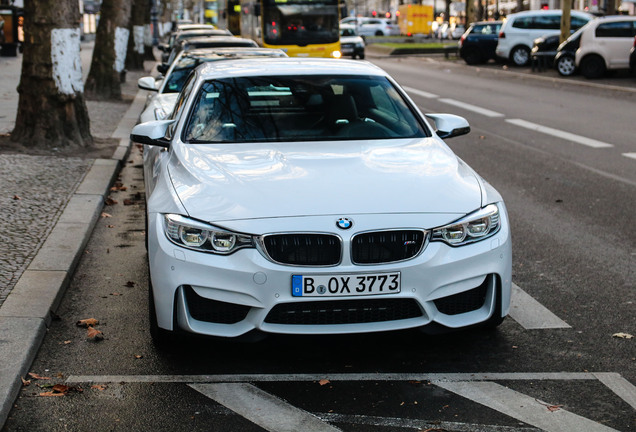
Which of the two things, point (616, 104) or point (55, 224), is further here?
point (616, 104)

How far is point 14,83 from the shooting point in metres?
23.4

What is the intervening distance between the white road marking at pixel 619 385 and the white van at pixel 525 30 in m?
31.1

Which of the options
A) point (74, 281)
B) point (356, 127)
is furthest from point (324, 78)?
point (74, 281)

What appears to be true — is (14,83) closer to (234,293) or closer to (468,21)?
(234,293)

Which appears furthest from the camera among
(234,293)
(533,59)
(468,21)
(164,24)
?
(164,24)

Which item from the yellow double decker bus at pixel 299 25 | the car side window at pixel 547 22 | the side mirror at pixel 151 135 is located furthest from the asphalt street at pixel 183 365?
the car side window at pixel 547 22

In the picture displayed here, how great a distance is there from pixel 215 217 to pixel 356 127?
179 centimetres

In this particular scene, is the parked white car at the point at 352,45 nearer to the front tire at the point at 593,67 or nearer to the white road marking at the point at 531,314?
the front tire at the point at 593,67

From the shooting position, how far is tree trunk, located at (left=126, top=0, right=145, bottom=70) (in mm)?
30625

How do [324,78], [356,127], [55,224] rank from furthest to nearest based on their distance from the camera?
[55,224], [324,78], [356,127]

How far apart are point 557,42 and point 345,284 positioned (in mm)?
29720

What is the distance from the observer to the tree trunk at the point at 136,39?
3062 cm

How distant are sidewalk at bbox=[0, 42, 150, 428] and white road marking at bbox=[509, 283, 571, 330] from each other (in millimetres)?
2550

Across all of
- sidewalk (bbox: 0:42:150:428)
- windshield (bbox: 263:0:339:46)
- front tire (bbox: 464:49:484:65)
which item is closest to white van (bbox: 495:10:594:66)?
front tire (bbox: 464:49:484:65)
